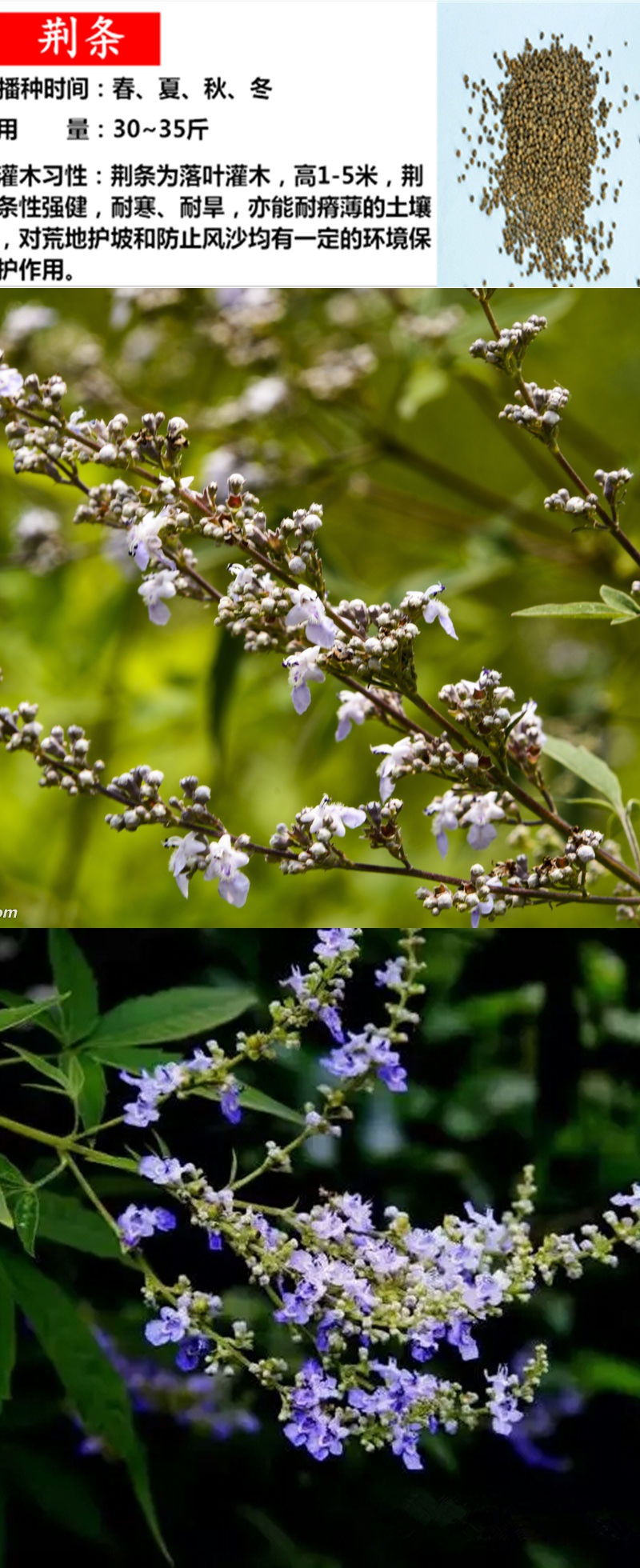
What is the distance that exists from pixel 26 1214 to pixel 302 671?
0.45m

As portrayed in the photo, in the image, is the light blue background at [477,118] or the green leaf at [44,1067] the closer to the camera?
the green leaf at [44,1067]

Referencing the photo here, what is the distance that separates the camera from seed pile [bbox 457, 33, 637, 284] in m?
1.14

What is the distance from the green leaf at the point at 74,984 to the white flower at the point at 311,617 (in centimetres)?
41

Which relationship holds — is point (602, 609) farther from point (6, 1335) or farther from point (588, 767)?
point (6, 1335)

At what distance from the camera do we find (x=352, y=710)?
0.83 meters

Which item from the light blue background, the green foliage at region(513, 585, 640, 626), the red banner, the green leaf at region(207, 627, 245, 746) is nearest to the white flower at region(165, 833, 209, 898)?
the green foliage at region(513, 585, 640, 626)

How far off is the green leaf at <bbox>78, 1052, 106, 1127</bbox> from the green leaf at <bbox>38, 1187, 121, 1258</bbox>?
0.06 meters

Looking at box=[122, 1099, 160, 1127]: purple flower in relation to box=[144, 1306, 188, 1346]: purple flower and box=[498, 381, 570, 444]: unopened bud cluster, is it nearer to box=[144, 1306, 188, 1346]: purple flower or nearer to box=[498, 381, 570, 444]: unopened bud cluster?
box=[144, 1306, 188, 1346]: purple flower

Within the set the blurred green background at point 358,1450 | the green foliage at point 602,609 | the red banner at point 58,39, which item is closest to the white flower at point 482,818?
the green foliage at point 602,609

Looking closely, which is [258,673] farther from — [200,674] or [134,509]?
[134,509]

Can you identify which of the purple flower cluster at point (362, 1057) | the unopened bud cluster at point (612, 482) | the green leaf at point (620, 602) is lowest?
the purple flower cluster at point (362, 1057)

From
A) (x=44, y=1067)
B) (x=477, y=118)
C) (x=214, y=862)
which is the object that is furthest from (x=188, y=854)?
(x=477, y=118)

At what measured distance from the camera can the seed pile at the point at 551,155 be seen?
1.14 meters

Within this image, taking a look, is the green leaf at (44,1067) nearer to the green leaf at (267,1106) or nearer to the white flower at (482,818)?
the green leaf at (267,1106)
